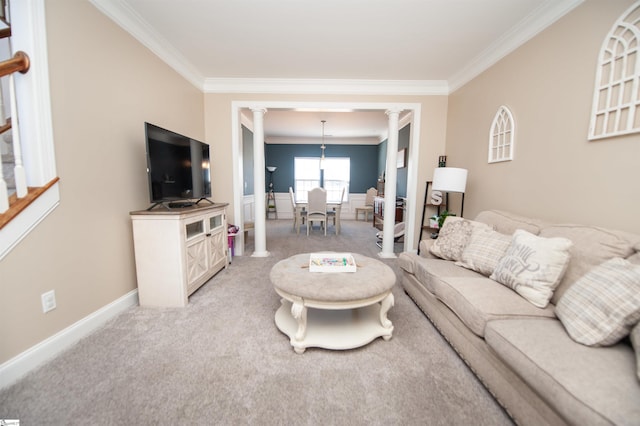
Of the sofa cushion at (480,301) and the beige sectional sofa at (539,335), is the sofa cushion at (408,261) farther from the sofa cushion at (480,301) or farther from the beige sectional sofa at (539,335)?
the sofa cushion at (480,301)

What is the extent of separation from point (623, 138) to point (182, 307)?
3450 mm

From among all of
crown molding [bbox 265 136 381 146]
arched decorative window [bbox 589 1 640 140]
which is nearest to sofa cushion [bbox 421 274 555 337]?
arched decorative window [bbox 589 1 640 140]

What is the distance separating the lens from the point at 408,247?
3.83m

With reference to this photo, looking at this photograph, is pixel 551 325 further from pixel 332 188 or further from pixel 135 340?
pixel 332 188

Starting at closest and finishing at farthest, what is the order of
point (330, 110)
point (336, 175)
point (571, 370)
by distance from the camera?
point (571, 370) < point (330, 110) < point (336, 175)

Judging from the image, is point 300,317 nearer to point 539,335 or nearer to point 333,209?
point 539,335

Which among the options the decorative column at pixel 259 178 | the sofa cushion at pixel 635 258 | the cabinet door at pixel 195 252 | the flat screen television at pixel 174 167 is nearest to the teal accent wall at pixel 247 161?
the decorative column at pixel 259 178

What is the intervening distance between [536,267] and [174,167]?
304cm

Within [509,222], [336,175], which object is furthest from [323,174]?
[509,222]

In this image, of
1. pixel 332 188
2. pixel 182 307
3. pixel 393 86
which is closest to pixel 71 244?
pixel 182 307

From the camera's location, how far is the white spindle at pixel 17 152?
4.41 ft

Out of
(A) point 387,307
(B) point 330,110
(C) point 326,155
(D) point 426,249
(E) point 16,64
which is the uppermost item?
(B) point 330,110

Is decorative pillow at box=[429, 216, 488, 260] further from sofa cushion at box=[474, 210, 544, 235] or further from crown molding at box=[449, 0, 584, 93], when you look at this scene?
crown molding at box=[449, 0, 584, 93]

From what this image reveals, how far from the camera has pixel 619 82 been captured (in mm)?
1502
